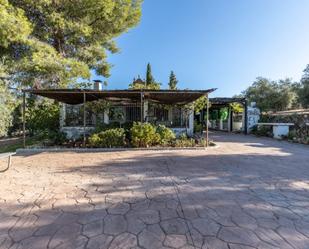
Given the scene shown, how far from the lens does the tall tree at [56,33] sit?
10.5 m

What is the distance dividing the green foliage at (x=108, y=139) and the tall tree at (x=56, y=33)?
486cm

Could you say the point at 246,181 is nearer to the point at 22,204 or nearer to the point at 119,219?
the point at 119,219

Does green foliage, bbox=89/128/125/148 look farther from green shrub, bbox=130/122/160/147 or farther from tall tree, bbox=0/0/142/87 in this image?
tall tree, bbox=0/0/142/87

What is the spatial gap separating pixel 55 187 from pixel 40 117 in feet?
33.3

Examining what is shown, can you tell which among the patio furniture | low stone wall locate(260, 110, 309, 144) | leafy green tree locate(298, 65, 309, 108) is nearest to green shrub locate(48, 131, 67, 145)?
low stone wall locate(260, 110, 309, 144)

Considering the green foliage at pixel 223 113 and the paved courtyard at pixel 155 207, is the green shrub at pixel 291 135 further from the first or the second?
the green foliage at pixel 223 113

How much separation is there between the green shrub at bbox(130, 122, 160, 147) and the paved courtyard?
3.43 meters

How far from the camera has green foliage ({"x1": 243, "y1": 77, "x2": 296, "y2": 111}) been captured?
22.4 meters

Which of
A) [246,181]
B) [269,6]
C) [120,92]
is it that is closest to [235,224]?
[246,181]

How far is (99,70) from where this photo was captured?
17.1 metres

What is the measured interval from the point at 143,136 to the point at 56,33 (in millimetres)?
8714

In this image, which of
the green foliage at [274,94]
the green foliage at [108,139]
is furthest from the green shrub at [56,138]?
the green foliage at [274,94]

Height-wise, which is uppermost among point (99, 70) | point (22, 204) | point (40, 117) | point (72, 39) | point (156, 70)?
point (156, 70)

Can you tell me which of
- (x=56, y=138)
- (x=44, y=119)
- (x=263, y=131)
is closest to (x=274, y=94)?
(x=263, y=131)
